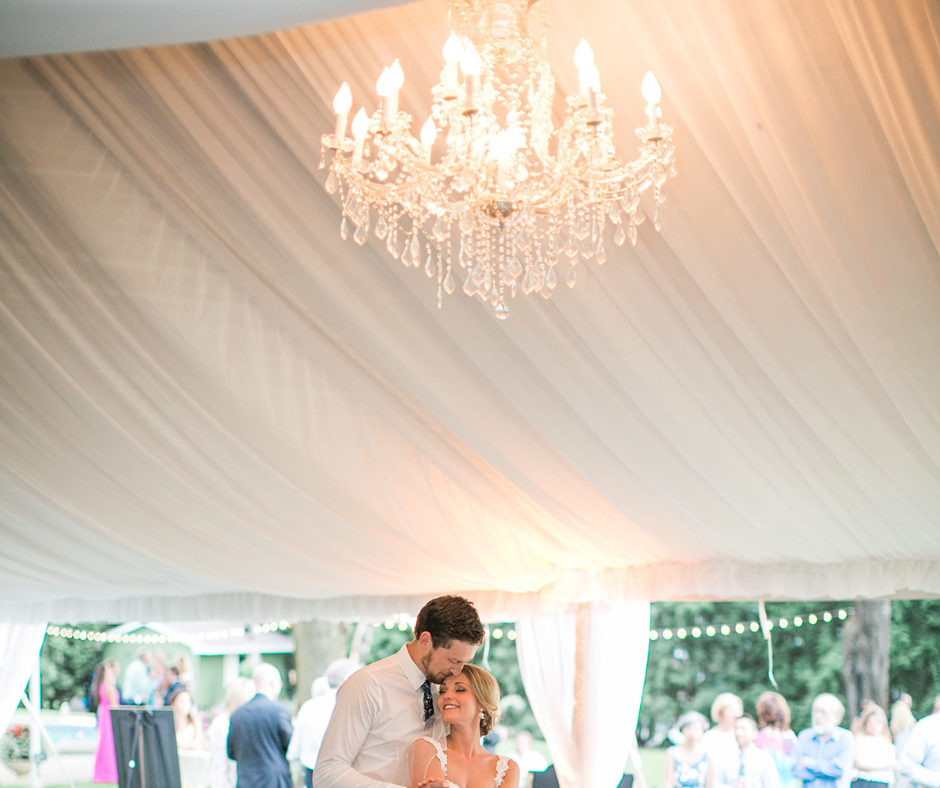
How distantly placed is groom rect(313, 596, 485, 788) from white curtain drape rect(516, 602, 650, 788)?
2.97 metres

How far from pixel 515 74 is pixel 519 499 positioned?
253 cm

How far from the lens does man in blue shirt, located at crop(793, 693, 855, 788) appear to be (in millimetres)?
5898

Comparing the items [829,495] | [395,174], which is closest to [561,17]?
[395,174]

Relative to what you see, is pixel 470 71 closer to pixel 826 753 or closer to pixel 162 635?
pixel 826 753

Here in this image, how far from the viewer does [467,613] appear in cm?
223

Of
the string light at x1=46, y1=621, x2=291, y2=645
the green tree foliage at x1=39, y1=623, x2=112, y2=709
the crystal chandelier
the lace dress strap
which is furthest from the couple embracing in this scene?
the green tree foliage at x1=39, y1=623, x2=112, y2=709

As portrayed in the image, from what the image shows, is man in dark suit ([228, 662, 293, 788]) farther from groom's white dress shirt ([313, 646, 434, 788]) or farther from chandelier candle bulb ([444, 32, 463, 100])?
chandelier candle bulb ([444, 32, 463, 100])

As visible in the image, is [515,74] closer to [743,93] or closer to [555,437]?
[743,93]

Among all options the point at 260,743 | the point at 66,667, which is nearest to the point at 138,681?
the point at 66,667

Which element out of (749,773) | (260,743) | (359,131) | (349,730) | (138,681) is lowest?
(749,773)

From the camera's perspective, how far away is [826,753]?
5922 millimetres

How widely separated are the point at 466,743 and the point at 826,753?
14.3 ft

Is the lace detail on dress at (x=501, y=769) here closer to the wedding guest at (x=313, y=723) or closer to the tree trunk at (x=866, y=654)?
the wedding guest at (x=313, y=723)

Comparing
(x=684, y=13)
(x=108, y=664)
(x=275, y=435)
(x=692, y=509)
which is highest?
(x=684, y=13)
